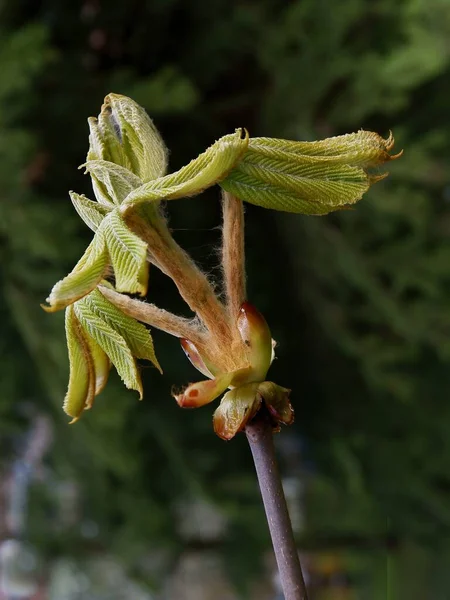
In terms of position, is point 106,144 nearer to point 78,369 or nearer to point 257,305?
point 78,369

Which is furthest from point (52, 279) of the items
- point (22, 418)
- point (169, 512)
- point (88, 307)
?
point (88, 307)

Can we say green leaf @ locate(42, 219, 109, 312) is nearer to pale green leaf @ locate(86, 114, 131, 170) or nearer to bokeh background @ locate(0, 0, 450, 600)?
pale green leaf @ locate(86, 114, 131, 170)

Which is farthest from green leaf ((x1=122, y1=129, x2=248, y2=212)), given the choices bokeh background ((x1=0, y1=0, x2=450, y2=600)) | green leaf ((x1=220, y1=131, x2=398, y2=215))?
bokeh background ((x1=0, y1=0, x2=450, y2=600))

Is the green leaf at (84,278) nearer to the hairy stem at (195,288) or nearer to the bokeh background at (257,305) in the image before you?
the hairy stem at (195,288)

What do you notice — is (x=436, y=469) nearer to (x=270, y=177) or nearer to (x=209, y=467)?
(x=209, y=467)

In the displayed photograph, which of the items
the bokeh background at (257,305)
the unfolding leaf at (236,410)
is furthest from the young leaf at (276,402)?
the bokeh background at (257,305)
